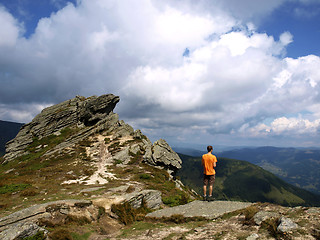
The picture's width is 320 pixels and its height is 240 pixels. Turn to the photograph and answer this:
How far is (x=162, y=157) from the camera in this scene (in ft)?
133

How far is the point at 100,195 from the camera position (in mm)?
18578

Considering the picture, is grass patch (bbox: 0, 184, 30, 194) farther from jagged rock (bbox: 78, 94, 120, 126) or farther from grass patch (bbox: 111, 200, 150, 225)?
jagged rock (bbox: 78, 94, 120, 126)

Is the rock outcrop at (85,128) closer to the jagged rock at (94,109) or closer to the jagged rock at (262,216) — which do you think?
the jagged rock at (94,109)

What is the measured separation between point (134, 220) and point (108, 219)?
7.13 ft

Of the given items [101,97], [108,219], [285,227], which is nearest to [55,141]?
[101,97]

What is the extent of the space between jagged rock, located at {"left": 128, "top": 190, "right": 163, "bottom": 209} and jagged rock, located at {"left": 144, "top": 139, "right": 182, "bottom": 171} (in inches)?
773

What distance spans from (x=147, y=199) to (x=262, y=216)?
11.8 m

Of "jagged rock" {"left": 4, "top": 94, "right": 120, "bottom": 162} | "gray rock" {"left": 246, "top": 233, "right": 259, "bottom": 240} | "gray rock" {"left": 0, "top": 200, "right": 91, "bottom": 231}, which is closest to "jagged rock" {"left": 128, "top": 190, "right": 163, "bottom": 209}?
"gray rock" {"left": 0, "top": 200, "right": 91, "bottom": 231}

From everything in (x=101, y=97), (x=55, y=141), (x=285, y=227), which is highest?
(x=101, y=97)

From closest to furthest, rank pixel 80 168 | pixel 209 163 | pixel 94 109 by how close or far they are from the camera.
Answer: pixel 209 163, pixel 80 168, pixel 94 109

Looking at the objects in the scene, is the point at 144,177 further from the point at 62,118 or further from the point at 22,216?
the point at 62,118

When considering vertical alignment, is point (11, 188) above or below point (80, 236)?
above

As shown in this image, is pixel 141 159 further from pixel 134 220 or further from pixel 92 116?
pixel 92 116

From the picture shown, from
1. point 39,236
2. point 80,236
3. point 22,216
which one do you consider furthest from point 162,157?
point 39,236
